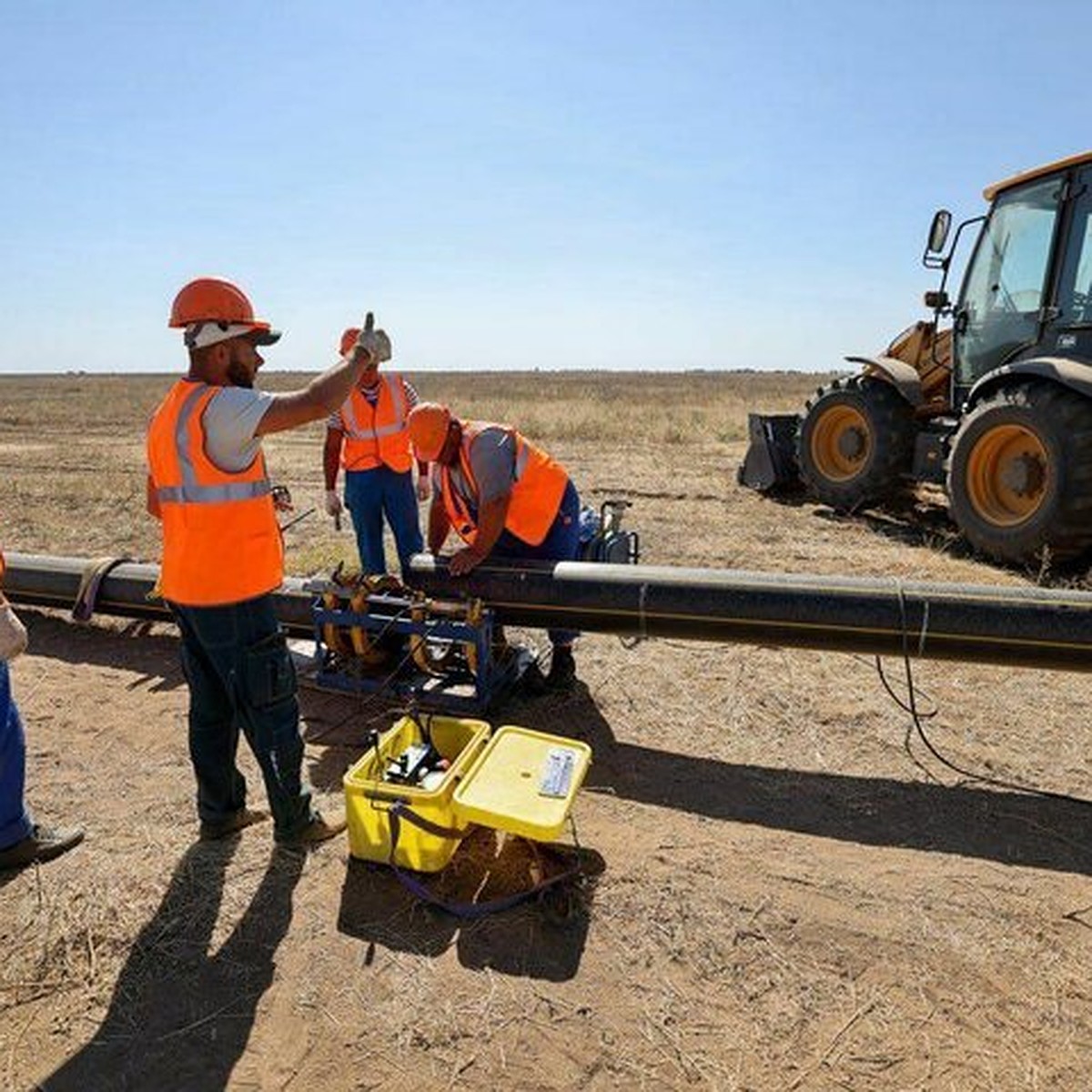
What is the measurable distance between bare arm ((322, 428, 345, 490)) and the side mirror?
611 cm

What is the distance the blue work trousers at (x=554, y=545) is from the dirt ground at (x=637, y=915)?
38cm

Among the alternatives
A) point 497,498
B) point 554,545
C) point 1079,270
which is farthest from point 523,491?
point 1079,270

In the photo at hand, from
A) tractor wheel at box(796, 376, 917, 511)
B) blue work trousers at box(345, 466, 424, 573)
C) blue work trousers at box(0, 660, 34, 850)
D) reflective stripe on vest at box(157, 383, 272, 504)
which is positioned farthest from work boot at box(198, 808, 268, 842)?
tractor wheel at box(796, 376, 917, 511)

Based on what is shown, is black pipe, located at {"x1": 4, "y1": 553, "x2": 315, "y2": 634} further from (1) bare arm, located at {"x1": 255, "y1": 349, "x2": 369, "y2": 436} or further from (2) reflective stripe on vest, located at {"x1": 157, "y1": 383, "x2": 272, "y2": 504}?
(1) bare arm, located at {"x1": 255, "y1": 349, "x2": 369, "y2": 436}

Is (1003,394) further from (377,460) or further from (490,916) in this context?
(490,916)

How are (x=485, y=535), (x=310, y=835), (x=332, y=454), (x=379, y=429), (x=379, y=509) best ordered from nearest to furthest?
(x=310, y=835) < (x=485, y=535) < (x=379, y=429) < (x=379, y=509) < (x=332, y=454)

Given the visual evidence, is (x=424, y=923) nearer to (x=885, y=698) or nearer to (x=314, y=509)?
(x=885, y=698)

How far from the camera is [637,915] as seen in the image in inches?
120

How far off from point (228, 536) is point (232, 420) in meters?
0.44

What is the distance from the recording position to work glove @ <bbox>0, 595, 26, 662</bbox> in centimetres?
292

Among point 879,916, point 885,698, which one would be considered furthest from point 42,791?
point 885,698

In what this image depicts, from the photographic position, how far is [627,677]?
525 cm

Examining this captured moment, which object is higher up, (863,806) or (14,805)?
(14,805)

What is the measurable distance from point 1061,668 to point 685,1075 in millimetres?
2728
